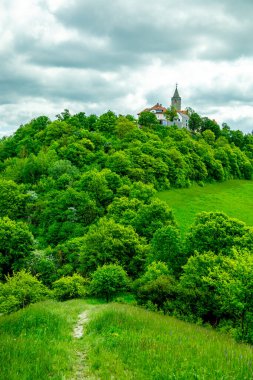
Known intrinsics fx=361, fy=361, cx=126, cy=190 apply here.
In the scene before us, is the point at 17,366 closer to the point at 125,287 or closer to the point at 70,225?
the point at 125,287

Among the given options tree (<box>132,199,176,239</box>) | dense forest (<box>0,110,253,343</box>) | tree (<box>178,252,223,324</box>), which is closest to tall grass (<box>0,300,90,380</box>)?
dense forest (<box>0,110,253,343</box>)

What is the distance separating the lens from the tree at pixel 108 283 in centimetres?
3656

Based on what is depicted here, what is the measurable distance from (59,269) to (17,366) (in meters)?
41.5

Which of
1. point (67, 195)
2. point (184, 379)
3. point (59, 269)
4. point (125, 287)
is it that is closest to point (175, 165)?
point (67, 195)

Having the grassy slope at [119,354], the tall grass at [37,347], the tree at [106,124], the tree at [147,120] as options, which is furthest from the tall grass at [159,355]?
the tree at [147,120]

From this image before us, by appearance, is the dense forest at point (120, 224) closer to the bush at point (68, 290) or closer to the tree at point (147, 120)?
the bush at point (68, 290)

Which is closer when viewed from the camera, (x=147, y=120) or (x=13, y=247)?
(x=13, y=247)

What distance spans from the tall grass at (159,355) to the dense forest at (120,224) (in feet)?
23.8

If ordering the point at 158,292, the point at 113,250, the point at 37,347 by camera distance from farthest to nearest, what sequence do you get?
the point at 113,250, the point at 158,292, the point at 37,347

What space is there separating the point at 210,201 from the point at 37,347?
79.8 m

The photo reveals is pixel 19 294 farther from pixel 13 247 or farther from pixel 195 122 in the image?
pixel 195 122

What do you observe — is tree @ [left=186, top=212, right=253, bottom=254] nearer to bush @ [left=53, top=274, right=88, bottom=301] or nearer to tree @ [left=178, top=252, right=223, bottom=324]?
tree @ [left=178, top=252, right=223, bottom=324]

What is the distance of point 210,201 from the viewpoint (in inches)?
3487

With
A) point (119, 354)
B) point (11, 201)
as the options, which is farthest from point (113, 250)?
point (119, 354)
